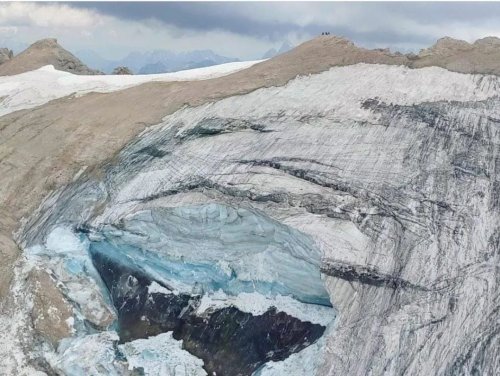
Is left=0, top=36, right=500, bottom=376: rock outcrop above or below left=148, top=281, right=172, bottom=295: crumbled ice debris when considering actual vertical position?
above

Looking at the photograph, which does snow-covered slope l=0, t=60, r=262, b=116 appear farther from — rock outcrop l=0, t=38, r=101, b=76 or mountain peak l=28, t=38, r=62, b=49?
mountain peak l=28, t=38, r=62, b=49

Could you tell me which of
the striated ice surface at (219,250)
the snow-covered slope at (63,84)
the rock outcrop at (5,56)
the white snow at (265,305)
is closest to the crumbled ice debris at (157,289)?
the striated ice surface at (219,250)

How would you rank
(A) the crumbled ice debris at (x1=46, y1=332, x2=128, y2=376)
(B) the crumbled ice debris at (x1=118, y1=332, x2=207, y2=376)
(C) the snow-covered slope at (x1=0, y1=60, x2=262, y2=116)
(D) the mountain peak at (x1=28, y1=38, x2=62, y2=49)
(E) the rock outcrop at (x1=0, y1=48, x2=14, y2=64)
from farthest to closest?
(E) the rock outcrop at (x1=0, y1=48, x2=14, y2=64) < (D) the mountain peak at (x1=28, y1=38, x2=62, y2=49) < (C) the snow-covered slope at (x1=0, y1=60, x2=262, y2=116) < (B) the crumbled ice debris at (x1=118, y1=332, x2=207, y2=376) < (A) the crumbled ice debris at (x1=46, y1=332, x2=128, y2=376)

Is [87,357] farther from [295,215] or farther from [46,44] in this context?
[46,44]

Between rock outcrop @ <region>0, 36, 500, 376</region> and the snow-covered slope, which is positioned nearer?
rock outcrop @ <region>0, 36, 500, 376</region>

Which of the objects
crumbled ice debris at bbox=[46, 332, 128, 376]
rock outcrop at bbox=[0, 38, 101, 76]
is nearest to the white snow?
crumbled ice debris at bbox=[46, 332, 128, 376]

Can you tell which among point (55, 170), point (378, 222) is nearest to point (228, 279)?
point (378, 222)

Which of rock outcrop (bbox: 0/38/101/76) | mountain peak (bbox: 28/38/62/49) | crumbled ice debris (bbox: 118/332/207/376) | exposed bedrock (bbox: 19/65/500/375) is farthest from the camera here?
mountain peak (bbox: 28/38/62/49)
